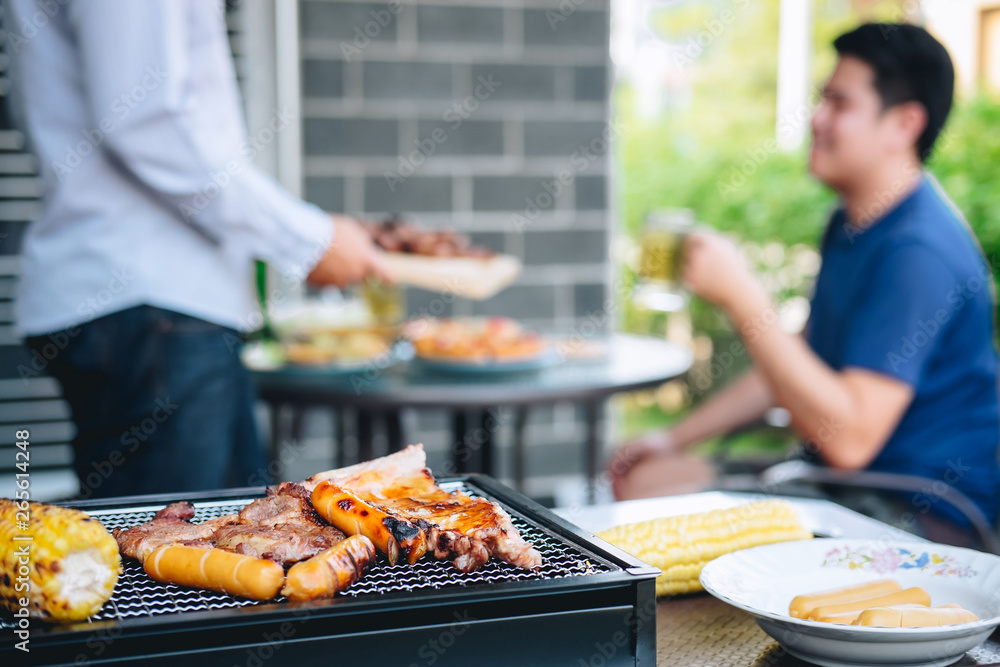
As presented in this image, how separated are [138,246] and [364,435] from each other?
1.10m

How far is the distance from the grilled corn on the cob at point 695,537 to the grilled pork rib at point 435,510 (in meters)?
0.25

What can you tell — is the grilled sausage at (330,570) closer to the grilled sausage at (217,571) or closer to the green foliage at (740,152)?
the grilled sausage at (217,571)

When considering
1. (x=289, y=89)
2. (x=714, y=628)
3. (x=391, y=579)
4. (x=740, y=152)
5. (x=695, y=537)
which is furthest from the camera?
(x=740, y=152)

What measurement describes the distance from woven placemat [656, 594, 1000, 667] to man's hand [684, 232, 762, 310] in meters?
1.35

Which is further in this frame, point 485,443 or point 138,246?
point 485,443

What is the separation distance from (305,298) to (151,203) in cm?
206

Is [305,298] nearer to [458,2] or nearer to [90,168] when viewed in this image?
[458,2]

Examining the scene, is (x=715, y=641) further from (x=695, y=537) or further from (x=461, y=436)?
(x=461, y=436)

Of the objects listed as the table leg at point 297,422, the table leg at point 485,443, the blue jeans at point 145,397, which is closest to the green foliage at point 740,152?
the table leg at point 297,422

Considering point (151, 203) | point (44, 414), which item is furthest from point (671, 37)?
point (151, 203)

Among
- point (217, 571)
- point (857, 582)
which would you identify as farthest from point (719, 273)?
point (217, 571)

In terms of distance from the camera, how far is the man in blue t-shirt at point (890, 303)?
7.75ft

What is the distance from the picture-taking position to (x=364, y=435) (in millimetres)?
3018

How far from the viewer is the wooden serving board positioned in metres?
2.52
